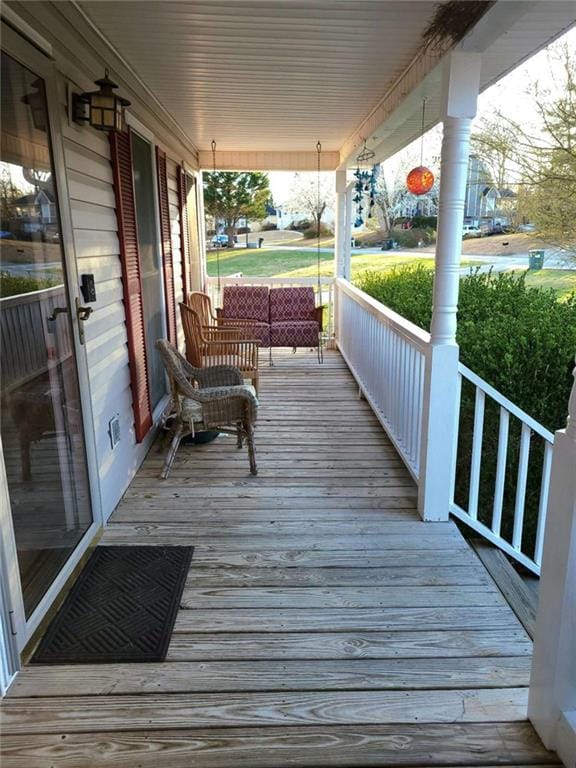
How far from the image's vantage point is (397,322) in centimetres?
360

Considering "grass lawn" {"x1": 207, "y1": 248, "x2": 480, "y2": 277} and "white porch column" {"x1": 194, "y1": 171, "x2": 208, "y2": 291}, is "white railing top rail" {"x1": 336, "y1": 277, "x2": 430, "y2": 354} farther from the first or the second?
"grass lawn" {"x1": 207, "y1": 248, "x2": 480, "y2": 277}

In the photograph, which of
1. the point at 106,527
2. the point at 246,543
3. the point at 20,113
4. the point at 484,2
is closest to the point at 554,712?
the point at 246,543

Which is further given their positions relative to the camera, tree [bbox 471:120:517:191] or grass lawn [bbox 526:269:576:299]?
grass lawn [bbox 526:269:576:299]

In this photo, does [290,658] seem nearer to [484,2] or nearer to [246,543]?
[246,543]

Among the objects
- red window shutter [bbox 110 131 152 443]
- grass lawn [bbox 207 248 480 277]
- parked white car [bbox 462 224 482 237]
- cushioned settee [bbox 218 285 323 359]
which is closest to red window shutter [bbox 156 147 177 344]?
red window shutter [bbox 110 131 152 443]

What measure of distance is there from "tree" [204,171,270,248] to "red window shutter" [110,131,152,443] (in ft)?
24.6

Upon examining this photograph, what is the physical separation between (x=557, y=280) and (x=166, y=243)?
184 inches

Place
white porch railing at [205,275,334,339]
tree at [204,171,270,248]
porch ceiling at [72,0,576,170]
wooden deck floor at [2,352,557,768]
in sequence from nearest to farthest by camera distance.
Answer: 1. wooden deck floor at [2,352,557,768]
2. porch ceiling at [72,0,576,170]
3. white porch railing at [205,275,334,339]
4. tree at [204,171,270,248]

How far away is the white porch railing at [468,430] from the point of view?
8.63 feet

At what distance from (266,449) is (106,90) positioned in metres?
2.33

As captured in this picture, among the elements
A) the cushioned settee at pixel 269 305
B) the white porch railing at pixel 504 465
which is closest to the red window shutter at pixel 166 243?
the cushioned settee at pixel 269 305

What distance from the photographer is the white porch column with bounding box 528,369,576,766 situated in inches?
56.9

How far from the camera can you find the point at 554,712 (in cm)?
152

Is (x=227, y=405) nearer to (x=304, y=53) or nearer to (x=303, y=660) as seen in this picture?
(x=303, y=660)
